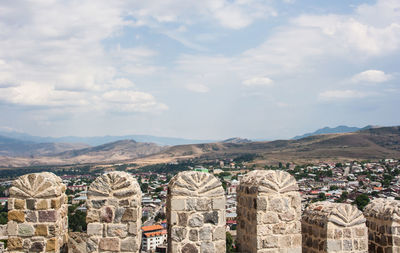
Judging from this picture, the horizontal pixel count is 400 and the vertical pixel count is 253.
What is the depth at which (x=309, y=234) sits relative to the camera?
6820mm

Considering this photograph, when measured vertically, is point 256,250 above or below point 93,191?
below

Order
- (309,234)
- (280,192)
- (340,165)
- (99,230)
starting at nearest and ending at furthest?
1. (99,230)
2. (280,192)
3. (309,234)
4. (340,165)

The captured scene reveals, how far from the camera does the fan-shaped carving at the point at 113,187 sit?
17.8 feet

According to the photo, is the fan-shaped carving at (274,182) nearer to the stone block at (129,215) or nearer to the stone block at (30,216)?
the stone block at (129,215)

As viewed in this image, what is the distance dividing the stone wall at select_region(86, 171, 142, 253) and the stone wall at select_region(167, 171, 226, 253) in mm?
575

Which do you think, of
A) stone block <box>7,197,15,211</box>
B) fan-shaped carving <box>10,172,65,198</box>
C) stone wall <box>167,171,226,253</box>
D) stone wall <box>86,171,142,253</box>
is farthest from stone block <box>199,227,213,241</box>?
stone block <box>7,197,15,211</box>

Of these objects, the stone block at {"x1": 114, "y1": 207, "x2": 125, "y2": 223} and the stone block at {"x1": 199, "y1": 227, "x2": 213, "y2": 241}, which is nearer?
the stone block at {"x1": 114, "y1": 207, "x2": 125, "y2": 223}

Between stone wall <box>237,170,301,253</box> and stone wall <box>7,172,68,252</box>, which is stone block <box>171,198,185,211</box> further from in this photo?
stone wall <box>7,172,68,252</box>

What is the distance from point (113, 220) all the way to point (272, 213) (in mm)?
2565

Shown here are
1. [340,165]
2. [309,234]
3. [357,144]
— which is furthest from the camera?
[357,144]

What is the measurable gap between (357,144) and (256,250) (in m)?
155

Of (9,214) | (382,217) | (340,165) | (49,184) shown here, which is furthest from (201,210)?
(340,165)

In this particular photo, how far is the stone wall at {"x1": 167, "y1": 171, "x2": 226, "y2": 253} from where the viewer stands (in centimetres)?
555

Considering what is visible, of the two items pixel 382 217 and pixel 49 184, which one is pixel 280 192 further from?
pixel 49 184
